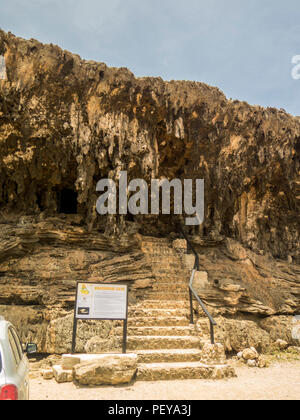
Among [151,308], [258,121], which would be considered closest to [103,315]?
[151,308]

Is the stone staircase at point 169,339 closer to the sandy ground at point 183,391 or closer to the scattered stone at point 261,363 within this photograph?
the sandy ground at point 183,391

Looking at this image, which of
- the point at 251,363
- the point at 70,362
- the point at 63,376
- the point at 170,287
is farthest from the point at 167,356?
the point at 170,287

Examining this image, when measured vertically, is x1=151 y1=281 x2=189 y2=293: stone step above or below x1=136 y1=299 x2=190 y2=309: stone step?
above

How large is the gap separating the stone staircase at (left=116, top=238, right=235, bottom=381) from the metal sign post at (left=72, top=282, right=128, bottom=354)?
0.82 m

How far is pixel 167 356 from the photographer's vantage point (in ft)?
21.8

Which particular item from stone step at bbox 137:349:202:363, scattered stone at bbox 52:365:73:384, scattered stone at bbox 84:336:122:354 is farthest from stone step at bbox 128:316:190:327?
scattered stone at bbox 52:365:73:384

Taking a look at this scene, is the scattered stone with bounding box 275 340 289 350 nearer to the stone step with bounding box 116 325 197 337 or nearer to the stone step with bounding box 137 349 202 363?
the stone step with bounding box 116 325 197 337

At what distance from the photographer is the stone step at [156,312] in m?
8.31

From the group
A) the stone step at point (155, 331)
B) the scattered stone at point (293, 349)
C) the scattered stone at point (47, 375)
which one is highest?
the stone step at point (155, 331)

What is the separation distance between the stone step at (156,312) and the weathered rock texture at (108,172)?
2.07ft

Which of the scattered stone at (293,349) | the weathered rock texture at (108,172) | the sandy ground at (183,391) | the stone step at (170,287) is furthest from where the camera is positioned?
the stone step at (170,287)

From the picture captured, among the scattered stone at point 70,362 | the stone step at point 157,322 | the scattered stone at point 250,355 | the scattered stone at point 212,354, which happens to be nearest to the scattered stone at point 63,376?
the scattered stone at point 70,362

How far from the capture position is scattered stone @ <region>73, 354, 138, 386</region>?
18.5ft
